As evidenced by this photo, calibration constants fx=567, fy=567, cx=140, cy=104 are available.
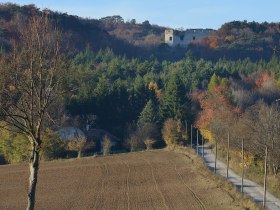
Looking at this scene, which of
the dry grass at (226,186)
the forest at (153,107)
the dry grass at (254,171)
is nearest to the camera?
the dry grass at (226,186)

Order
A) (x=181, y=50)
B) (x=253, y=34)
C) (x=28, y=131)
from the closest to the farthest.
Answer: (x=28, y=131) → (x=253, y=34) → (x=181, y=50)

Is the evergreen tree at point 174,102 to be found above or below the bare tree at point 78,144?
above

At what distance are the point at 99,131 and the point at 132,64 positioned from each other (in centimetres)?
2833

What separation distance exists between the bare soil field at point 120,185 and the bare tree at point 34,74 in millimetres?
12006

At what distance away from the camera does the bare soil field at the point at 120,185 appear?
2458 centimetres

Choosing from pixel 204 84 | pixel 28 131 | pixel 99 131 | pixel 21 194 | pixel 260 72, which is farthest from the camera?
pixel 260 72

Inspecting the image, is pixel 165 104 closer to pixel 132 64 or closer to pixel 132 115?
pixel 132 115

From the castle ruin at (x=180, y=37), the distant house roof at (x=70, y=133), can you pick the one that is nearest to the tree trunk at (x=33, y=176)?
the distant house roof at (x=70, y=133)

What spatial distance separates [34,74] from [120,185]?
1865 centimetres

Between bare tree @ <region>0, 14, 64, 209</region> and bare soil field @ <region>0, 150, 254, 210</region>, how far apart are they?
1201 centimetres

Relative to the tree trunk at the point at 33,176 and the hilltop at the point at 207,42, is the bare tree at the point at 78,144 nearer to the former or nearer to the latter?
the tree trunk at the point at 33,176

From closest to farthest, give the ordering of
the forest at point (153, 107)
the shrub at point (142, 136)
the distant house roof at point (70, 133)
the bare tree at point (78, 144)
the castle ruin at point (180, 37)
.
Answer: the forest at point (153, 107)
the bare tree at point (78, 144)
the distant house roof at point (70, 133)
the shrub at point (142, 136)
the castle ruin at point (180, 37)

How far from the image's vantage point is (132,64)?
8088 cm

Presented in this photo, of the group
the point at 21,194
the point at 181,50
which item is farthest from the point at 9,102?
the point at 181,50
